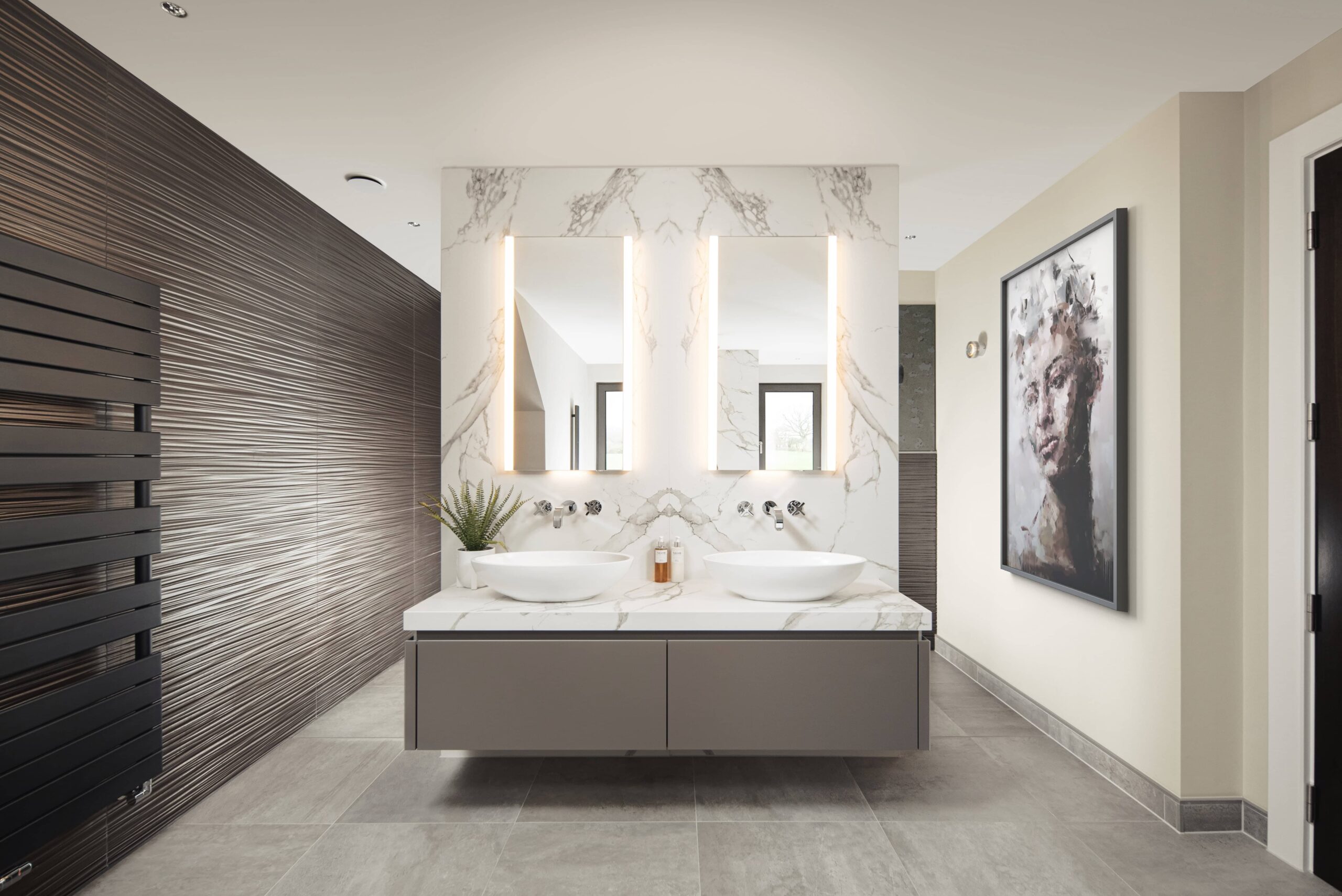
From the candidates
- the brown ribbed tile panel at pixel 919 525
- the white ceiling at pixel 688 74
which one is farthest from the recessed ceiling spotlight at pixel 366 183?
the brown ribbed tile panel at pixel 919 525

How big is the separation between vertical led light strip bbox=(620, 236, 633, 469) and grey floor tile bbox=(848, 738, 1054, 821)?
1.51m

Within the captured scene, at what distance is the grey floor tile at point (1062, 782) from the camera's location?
252 centimetres

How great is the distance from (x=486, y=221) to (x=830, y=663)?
217 cm

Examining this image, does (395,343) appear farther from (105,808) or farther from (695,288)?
(105,808)

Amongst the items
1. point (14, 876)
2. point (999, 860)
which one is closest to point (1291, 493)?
point (999, 860)

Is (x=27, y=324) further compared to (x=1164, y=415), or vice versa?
(x=1164, y=415)

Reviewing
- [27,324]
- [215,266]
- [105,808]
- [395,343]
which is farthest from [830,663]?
[395,343]

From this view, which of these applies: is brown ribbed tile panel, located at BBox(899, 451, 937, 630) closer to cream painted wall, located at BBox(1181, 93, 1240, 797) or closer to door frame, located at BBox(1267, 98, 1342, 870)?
cream painted wall, located at BBox(1181, 93, 1240, 797)

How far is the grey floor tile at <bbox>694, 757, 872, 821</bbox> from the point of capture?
8.20 feet

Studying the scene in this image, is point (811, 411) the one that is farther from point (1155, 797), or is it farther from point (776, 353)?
point (1155, 797)

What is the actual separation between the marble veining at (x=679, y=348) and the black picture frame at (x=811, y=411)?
73 millimetres

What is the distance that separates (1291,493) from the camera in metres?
2.22

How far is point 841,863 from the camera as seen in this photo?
2203 millimetres

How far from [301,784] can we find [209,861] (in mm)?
535
